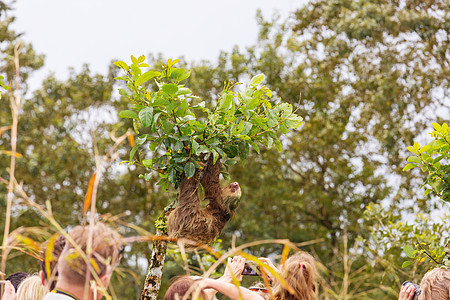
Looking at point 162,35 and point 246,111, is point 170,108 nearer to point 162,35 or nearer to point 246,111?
point 246,111

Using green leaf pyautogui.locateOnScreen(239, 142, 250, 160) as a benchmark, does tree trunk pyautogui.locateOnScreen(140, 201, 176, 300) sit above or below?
below

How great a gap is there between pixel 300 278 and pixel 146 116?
1.16 meters

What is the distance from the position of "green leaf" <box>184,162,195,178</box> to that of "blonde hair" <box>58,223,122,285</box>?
1180mm

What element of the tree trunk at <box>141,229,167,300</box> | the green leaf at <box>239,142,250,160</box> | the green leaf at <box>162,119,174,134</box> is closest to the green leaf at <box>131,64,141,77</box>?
the green leaf at <box>162,119,174,134</box>

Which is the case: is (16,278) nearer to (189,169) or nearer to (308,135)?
(189,169)

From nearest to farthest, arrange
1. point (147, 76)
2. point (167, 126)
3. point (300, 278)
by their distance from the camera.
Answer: point (300, 278), point (147, 76), point (167, 126)

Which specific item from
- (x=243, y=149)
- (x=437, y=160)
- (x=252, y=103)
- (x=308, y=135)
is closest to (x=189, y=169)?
(x=243, y=149)

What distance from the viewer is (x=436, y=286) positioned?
7.49 feet

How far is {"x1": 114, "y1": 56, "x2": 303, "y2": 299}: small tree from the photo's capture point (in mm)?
2738

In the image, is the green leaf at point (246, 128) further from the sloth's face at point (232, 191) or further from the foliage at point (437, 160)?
the foliage at point (437, 160)

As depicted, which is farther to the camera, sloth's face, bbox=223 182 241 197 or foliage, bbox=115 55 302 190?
sloth's face, bbox=223 182 241 197

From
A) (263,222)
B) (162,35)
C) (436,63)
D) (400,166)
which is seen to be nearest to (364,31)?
(436,63)

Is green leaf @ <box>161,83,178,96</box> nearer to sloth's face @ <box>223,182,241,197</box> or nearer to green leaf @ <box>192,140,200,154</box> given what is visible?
green leaf @ <box>192,140,200,154</box>

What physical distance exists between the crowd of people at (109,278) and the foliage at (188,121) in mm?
656
